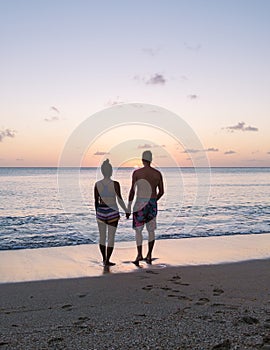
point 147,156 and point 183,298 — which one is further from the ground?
point 147,156

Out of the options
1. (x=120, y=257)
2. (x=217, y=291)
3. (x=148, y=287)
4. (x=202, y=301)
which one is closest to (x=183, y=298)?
(x=202, y=301)

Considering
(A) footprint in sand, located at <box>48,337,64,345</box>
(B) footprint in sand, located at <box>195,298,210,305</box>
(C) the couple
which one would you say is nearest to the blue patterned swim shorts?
(C) the couple

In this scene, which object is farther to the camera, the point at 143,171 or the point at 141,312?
the point at 143,171

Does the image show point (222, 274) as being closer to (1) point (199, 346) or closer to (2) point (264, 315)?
(2) point (264, 315)

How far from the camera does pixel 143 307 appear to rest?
4906 millimetres

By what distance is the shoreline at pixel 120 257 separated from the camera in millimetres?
7246

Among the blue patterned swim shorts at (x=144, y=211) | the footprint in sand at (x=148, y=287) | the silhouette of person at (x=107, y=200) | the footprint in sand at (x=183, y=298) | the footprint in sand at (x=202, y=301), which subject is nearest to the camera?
the footprint in sand at (x=202, y=301)

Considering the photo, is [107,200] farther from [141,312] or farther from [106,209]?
[141,312]

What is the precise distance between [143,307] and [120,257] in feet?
12.2

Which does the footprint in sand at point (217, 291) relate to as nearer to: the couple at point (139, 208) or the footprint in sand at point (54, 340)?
the couple at point (139, 208)

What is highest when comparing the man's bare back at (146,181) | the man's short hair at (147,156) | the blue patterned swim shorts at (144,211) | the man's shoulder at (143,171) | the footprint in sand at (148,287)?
the man's short hair at (147,156)

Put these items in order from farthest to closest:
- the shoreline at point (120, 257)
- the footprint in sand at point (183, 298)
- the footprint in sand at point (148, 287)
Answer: the shoreline at point (120, 257) → the footprint in sand at point (148, 287) → the footprint in sand at point (183, 298)

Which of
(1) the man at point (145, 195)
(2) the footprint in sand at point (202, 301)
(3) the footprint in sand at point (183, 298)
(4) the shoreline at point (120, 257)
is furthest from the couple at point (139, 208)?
(2) the footprint in sand at point (202, 301)

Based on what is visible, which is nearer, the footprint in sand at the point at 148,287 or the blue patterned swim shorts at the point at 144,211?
the footprint in sand at the point at 148,287
